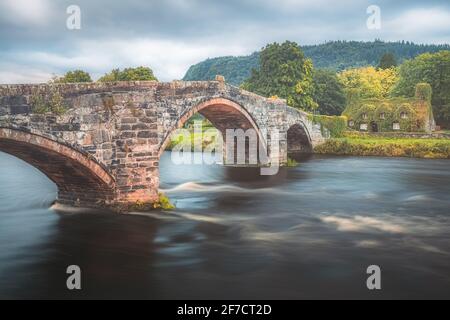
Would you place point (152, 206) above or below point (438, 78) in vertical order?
below

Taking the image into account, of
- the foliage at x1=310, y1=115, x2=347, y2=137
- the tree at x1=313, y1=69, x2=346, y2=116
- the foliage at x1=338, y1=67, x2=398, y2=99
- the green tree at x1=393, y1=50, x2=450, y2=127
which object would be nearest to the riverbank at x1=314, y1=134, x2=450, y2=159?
the foliage at x1=310, y1=115, x2=347, y2=137

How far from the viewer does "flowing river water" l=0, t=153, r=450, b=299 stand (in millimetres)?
10078

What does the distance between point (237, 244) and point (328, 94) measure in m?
57.8

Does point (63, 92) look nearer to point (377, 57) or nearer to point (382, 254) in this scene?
point (382, 254)

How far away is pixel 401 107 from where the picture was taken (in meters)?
56.7

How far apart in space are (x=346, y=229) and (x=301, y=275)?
16.5 ft

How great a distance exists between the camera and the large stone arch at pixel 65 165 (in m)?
13.9

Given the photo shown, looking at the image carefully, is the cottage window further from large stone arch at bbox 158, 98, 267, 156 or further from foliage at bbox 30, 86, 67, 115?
foliage at bbox 30, 86, 67, 115

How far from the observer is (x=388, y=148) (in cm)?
4244

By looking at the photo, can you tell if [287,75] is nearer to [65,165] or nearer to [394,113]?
[394,113]

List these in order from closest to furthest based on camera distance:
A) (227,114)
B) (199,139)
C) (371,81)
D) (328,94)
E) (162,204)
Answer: (162,204) → (227,114) → (199,139) → (328,94) → (371,81)

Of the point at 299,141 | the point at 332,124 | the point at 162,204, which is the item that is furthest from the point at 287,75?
the point at 162,204

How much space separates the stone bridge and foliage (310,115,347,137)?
2811 centimetres

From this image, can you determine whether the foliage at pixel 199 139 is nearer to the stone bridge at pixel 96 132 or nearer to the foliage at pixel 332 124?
the foliage at pixel 332 124
